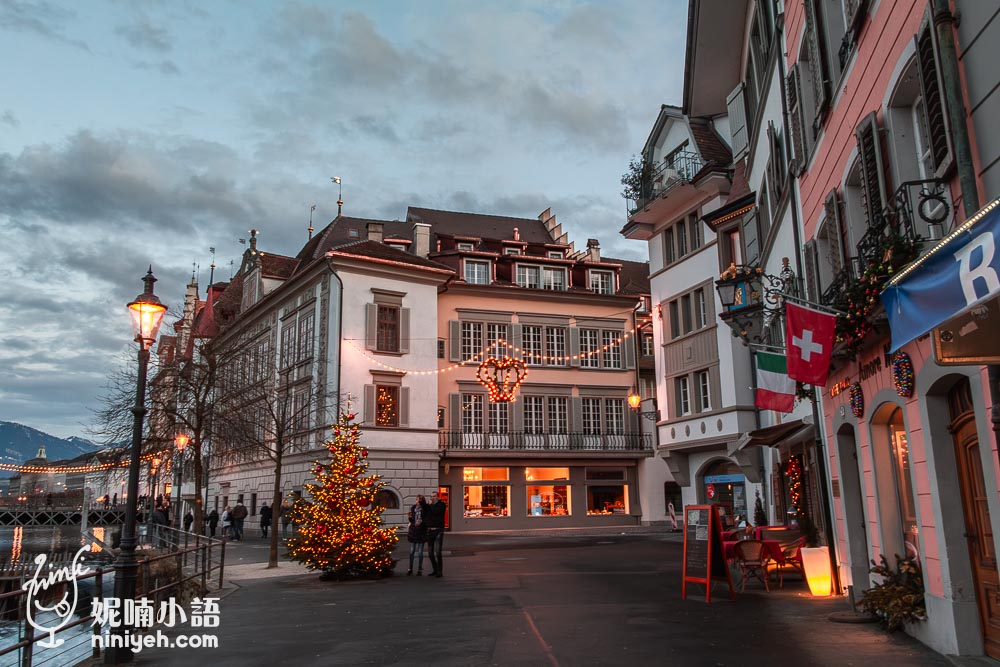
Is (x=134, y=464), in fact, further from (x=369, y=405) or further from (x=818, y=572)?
(x=369, y=405)

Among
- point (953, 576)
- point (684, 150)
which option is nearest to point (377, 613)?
point (953, 576)

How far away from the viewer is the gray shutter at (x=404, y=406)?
1508 inches

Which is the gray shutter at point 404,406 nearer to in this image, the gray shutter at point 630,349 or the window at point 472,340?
the window at point 472,340

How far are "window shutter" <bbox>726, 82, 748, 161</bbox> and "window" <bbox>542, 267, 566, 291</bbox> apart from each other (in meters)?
22.3

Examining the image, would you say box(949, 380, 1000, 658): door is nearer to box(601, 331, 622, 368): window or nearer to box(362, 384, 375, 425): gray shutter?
box(362, 384, 375, 425): gray shutter

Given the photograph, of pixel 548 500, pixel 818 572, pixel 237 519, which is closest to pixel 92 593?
pixel 818 572

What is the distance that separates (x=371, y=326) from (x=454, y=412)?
257 inches

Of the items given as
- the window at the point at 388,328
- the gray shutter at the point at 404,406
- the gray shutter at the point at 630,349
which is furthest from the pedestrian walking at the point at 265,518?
the gray shutter at the point at 630,349

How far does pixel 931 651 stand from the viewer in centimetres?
840

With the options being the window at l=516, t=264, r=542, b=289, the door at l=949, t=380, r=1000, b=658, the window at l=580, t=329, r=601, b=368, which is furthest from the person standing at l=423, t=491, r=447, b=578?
the window at l=516, t=264, r=542, b=289

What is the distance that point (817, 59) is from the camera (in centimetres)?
1232

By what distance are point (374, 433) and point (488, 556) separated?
14177 millimetres

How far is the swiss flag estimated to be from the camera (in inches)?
385

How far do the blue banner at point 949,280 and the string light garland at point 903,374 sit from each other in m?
1.92
